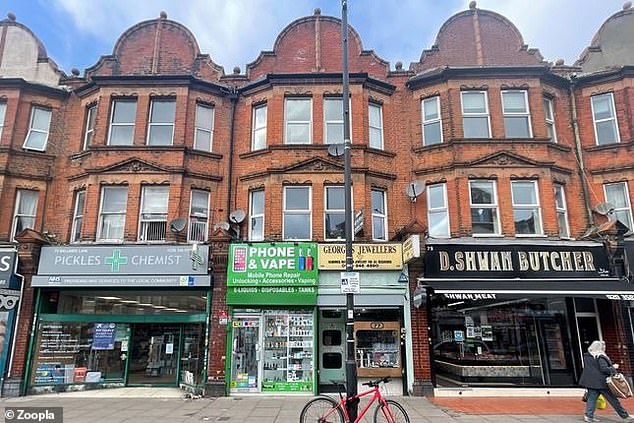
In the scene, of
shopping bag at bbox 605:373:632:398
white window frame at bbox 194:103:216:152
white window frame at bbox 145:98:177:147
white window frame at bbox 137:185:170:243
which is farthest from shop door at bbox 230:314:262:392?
shopping bag at bbox 605:373:632:398

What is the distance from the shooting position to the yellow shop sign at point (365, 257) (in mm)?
13047

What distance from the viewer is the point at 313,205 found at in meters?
14.0

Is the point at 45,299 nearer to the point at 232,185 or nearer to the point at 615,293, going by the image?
the point at 232,185

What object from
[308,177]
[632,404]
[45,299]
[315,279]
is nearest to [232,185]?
[308,177]

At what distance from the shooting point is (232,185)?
14820 mm

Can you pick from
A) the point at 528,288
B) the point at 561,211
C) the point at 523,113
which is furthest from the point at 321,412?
the point at 523,113

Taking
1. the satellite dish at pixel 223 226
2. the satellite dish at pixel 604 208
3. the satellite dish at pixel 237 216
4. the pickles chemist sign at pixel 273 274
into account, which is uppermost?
the satellite dish at pixel 604 208

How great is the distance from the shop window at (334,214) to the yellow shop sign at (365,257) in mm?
796

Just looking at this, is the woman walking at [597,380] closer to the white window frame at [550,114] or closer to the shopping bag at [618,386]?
the shopping bag at [618,386]

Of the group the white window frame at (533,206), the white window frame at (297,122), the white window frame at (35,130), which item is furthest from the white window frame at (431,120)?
the white window frame at (35,130)

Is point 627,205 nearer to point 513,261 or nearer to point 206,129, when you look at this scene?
point 513,261

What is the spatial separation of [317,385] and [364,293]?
2974 mm

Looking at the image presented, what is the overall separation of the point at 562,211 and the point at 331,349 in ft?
29.0

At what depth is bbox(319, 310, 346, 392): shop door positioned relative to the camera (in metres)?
13.0
